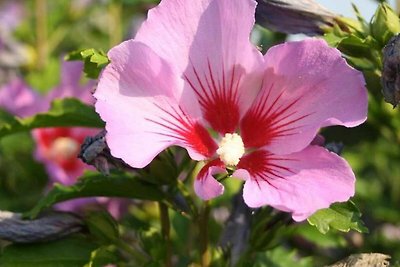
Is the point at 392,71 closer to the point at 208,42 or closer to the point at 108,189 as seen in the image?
the point at 208,42

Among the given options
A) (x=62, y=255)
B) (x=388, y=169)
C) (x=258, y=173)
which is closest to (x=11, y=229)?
(x=62, y=255)

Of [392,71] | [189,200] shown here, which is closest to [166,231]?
[189,200]

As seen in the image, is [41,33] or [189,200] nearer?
[189,200]

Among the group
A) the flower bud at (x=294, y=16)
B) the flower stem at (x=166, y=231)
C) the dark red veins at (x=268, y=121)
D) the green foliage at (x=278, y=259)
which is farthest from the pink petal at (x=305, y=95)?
the green foliage at (x=278, y=259)

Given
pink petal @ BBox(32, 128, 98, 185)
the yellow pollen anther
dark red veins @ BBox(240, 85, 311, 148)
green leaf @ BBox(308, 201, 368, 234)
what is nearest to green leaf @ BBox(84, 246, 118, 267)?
dark red veins @ BBox(240, 85, 311, 148)

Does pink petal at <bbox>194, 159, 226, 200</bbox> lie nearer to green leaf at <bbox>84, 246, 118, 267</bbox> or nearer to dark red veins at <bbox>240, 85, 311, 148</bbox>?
dark red veins at <bbox>240, 85, 311, 148</bbox>

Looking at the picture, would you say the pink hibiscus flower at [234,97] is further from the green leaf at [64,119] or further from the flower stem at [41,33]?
the flower stem at [41,33]
